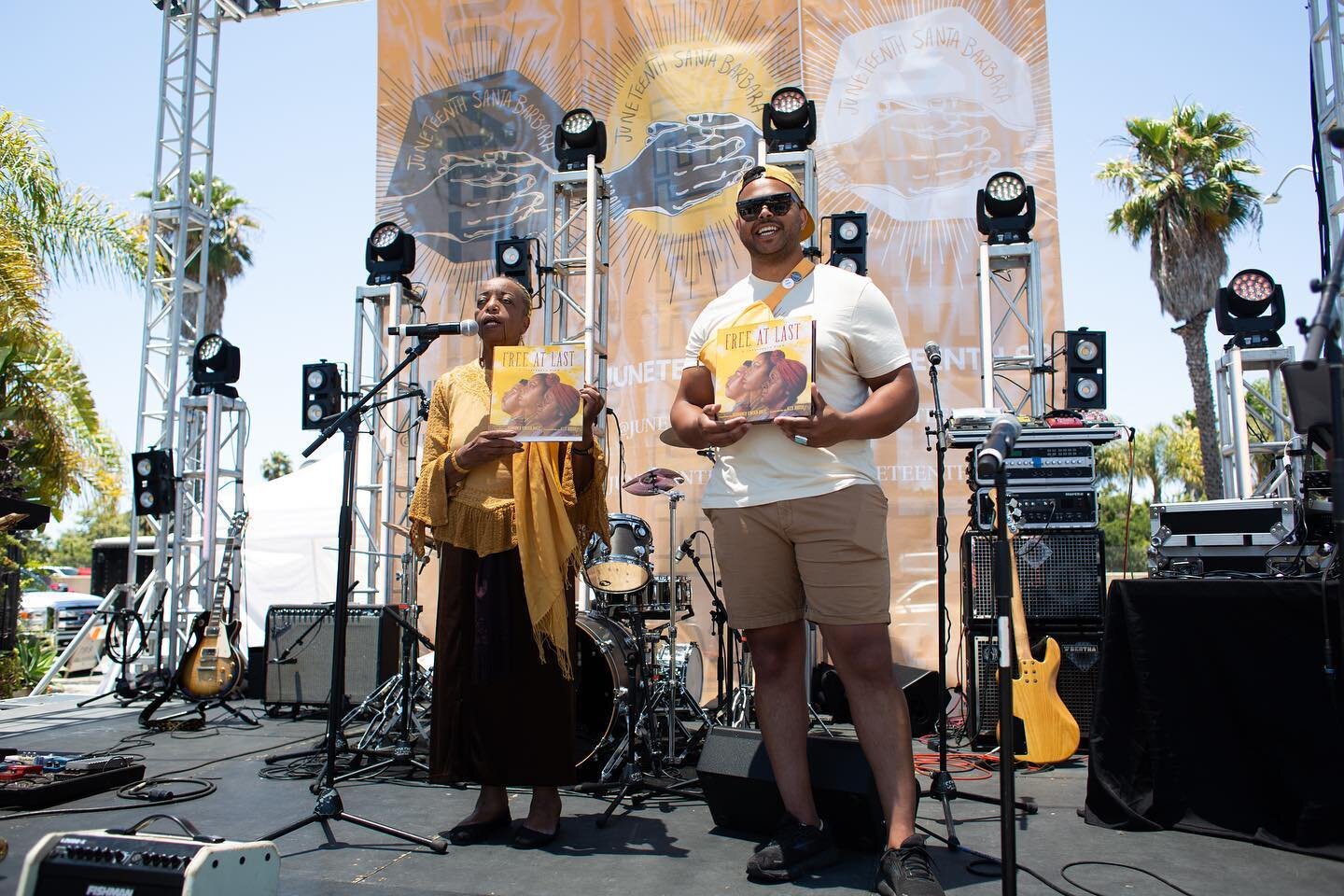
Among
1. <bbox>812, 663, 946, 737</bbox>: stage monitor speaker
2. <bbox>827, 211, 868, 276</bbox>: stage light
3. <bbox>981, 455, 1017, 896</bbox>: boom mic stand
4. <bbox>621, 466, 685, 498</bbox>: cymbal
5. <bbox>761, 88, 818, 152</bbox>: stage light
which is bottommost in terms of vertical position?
<bbox>812, 663, 946, 737</bbox>: stage monitor speaker

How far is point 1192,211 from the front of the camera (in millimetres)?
14367

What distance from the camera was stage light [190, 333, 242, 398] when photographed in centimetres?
741

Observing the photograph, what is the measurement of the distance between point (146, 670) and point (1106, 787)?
23.9 feet

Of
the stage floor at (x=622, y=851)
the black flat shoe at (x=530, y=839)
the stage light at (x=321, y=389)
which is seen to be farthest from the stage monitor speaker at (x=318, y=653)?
the black flat shoe at (x=530, y=839)

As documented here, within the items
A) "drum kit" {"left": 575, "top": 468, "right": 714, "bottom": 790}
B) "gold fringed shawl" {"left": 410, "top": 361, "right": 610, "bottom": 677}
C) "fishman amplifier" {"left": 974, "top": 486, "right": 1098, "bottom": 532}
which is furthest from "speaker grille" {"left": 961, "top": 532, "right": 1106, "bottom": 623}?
"gold fringed shawl" {"left": 410, "top": 361, "right": 610, "bottom": 677}

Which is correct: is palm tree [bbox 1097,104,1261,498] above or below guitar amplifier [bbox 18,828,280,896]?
above

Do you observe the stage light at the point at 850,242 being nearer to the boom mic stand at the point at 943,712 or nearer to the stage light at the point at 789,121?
the stage light at the point at 789,121

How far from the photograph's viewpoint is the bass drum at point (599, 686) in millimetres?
3939

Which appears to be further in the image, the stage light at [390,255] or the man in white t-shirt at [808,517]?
the stage light at [390,255]

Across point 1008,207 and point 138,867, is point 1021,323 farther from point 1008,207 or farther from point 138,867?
point 138,867

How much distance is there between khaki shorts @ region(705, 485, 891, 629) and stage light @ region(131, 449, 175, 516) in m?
6.38

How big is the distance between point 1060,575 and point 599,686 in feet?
8.24

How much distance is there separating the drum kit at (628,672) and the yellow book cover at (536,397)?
117 centimetres

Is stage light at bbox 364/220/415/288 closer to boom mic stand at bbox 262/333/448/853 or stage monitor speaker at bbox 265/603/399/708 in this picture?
stage monitor speaker at bbox 265/603/399/708
